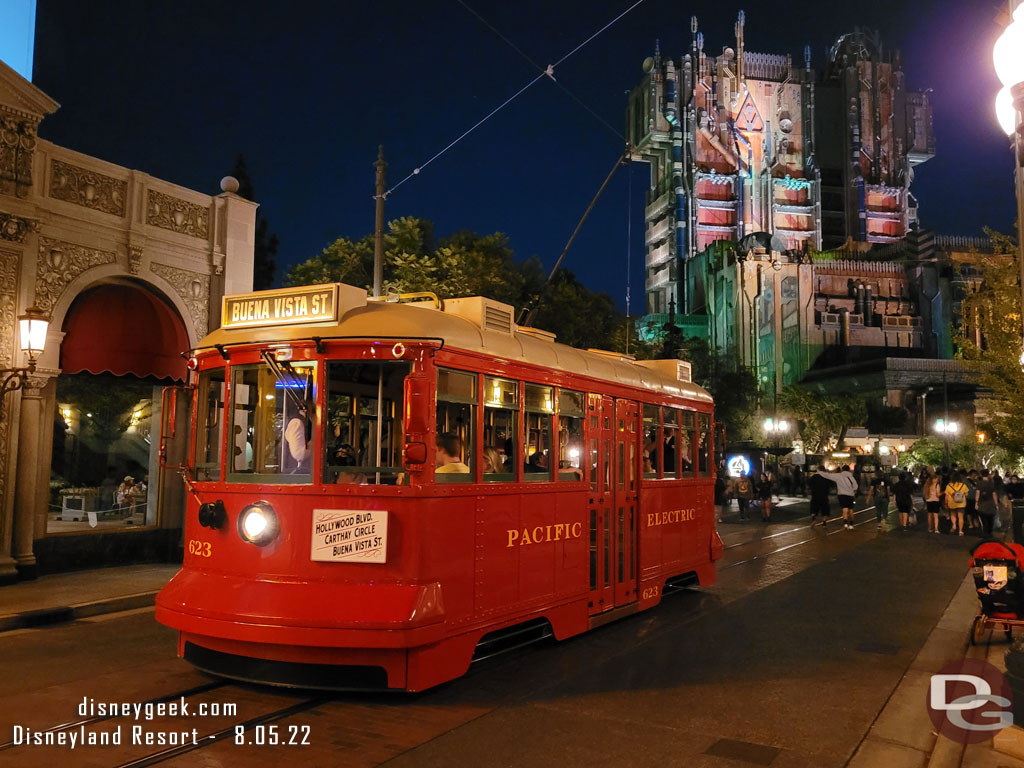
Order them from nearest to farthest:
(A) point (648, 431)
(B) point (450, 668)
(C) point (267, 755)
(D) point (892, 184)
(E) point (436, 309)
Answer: (C) point (267, 755)
(B) point (450, 668)
(E) point (436, 309)
(A) point (648, 431)
(D) point (892, 184)

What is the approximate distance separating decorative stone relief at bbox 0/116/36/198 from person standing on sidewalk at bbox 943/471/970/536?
22195 mm

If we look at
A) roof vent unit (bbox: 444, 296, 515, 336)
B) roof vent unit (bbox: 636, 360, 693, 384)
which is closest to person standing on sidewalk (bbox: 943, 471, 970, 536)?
roof vent unit (bbox: 636, 360, 693, 384)

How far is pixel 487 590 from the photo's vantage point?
289 inches

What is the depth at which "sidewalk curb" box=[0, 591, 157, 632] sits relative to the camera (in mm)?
10109

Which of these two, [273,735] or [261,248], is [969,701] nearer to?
[273,735]

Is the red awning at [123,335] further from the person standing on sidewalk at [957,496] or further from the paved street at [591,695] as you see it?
the person standing on sidewalk at [957,496]

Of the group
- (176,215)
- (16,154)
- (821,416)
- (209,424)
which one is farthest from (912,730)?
(821,416)

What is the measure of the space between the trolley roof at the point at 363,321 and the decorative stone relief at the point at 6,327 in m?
7.51

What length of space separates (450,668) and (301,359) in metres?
2.76

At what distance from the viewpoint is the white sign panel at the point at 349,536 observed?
649 cm

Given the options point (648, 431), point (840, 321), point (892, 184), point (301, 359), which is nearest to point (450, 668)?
point (301, 359)

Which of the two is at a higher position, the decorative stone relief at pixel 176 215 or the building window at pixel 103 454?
the decorative stone relief at pixel 176 215

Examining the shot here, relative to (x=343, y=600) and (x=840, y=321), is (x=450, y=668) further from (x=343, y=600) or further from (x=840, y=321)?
(x=840, y=321)

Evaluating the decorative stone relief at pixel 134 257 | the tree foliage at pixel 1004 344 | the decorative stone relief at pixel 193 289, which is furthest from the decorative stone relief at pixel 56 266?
the tree foliage at pixel 1004 344
